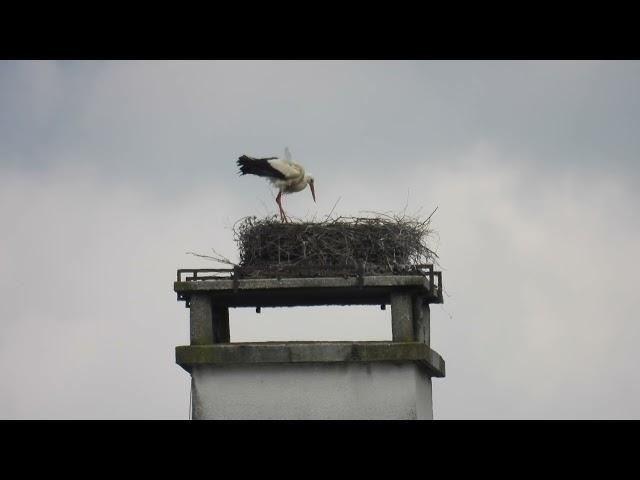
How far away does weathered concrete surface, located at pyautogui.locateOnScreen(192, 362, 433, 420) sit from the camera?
707 inches

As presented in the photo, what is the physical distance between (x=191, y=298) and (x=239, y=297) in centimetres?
Result: 68

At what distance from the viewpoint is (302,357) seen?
1805 cm

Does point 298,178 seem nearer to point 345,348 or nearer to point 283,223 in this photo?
point 283,223

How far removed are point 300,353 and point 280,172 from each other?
311cm

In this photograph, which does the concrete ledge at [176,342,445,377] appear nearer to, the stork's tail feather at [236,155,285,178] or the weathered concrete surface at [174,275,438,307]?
the weathered concrete surface at [174,275,438,307]

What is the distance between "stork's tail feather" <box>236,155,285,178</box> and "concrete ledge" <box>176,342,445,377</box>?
2427 millimetres

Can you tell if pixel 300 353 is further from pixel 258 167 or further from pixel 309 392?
pixel 258 167

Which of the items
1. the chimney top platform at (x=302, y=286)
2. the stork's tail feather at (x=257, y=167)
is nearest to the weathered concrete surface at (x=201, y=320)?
the chimney top platform at (x=302, y=286)

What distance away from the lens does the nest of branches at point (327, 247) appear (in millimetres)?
18547

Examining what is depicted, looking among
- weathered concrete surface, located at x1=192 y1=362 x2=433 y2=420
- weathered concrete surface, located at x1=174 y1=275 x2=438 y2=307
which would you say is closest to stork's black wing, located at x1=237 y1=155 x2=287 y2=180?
weathered concrete surface, located at x1=174 y1=275 x2=438 y2=307

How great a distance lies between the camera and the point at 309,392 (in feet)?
59.2

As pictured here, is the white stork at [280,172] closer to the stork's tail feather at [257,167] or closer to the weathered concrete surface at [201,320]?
the stork's tail feather at [257,167]
